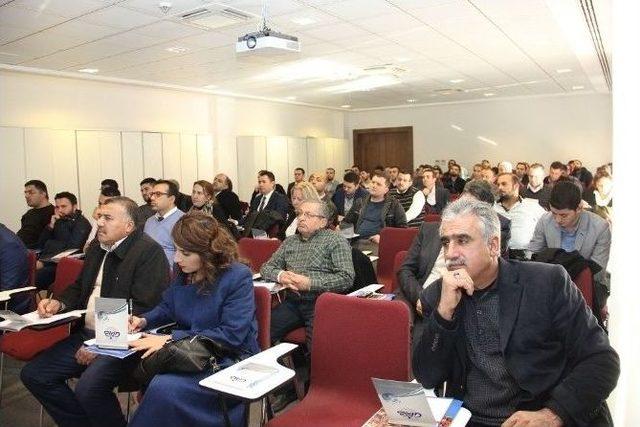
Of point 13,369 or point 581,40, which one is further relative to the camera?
point 581,40

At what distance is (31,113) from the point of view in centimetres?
829

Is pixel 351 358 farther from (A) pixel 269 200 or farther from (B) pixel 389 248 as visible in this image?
(A) pixel 269 200

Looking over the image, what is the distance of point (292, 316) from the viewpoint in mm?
3441

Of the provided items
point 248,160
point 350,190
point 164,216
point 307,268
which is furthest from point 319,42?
point 248,160

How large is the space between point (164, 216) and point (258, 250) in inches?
39.7

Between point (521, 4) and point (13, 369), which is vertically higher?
point (521, 4)

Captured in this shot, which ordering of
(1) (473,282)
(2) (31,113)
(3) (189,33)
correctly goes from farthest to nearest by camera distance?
(2) (31,113)
(3) (189,33)
(1) (473,282)

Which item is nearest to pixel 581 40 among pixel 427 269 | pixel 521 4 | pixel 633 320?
A: pixel 521 4

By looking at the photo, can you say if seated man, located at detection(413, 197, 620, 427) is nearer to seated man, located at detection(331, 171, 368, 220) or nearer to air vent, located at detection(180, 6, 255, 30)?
air vent, located at detection(180, 6, 255, 30)

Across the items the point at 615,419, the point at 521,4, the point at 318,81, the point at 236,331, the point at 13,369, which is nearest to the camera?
the point at 615,419

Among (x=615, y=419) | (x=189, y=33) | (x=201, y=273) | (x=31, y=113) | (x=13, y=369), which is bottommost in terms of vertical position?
(x=13, y=369)

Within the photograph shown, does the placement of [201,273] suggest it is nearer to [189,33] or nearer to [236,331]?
[236,331]

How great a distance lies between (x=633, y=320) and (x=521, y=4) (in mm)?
4281

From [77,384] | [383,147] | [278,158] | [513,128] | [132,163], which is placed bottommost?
[77,384]
